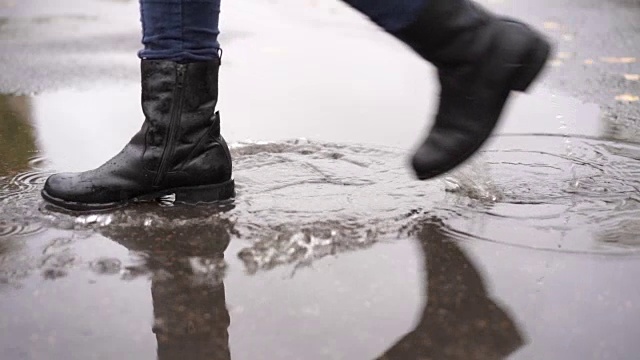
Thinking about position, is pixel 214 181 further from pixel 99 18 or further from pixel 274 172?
pixel 99 18

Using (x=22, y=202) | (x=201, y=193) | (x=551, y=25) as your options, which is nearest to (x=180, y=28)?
(x=201, y=193)

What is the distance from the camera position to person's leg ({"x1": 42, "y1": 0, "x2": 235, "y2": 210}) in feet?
7.12

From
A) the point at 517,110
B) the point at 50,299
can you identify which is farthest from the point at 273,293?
the point at 517,110

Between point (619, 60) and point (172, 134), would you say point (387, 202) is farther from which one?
point (619, 60)

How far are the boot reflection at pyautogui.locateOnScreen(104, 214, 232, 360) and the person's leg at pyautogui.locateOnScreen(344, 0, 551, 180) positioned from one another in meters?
0.60

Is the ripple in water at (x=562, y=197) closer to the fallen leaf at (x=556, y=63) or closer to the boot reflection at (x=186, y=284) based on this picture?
the boot reflection at (x=186, y=284)

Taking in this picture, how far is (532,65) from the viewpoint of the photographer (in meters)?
2.09

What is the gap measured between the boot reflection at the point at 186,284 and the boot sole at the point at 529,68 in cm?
63

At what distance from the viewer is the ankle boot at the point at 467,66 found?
204 cm

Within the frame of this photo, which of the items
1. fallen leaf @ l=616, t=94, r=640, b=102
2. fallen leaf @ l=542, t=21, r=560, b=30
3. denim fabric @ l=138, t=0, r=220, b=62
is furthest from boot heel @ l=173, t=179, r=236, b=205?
fallen leaf @ l=542, t=21, r=560, b=30

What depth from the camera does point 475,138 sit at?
2090 mm

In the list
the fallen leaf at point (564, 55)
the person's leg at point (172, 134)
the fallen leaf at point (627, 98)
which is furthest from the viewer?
the fallen leaf at point (564, 55)

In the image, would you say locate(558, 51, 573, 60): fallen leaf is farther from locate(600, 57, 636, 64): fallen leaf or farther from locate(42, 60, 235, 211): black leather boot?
locate(42, 60, 235, 211): black leather boot

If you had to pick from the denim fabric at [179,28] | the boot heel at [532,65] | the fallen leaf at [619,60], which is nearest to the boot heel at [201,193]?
Result: the denim fabric at [179,28]
